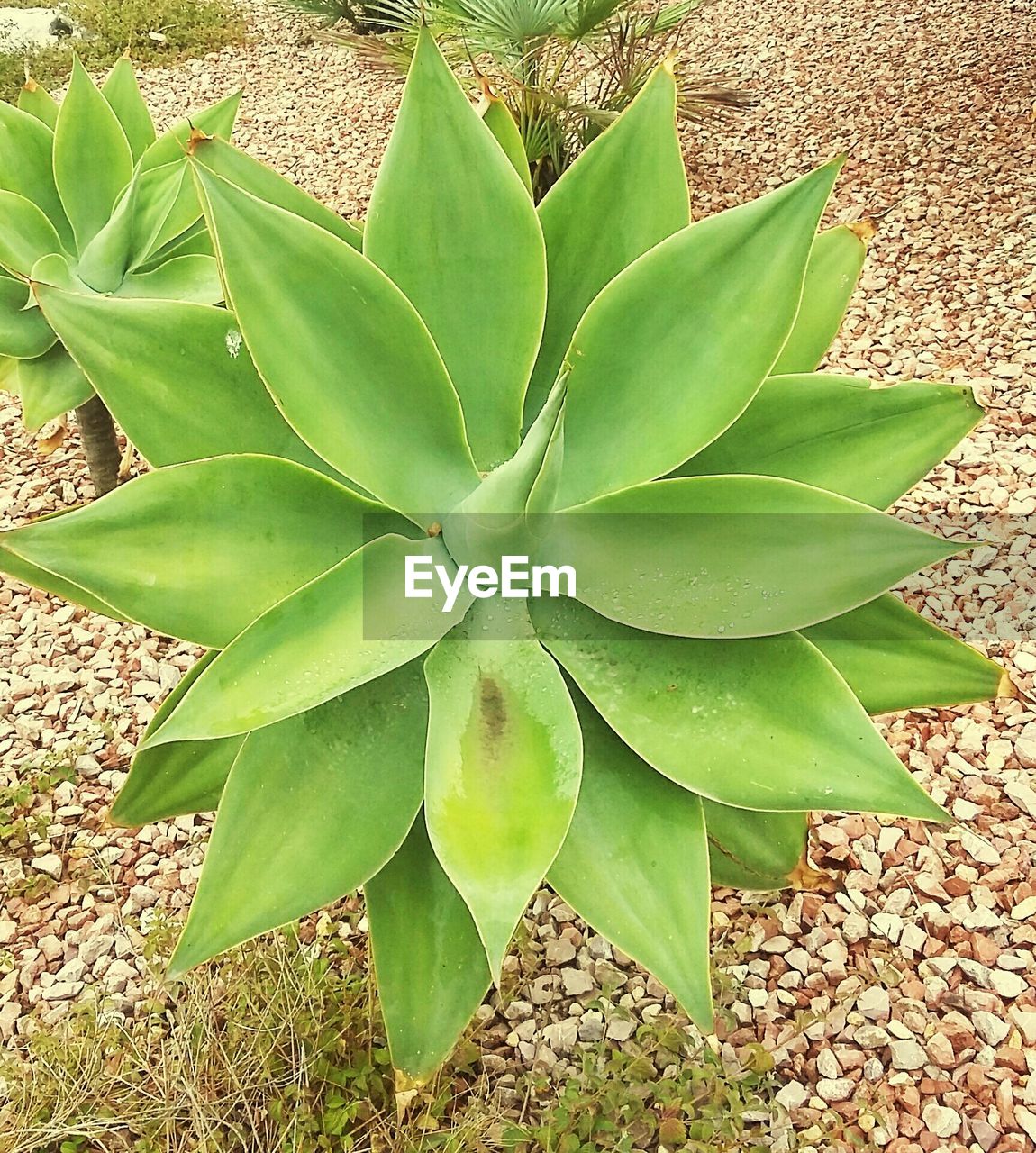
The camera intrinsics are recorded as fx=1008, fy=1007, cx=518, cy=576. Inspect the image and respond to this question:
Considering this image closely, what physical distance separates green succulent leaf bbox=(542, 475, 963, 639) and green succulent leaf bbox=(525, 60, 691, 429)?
0.32ft

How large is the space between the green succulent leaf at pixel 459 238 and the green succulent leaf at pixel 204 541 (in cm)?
17

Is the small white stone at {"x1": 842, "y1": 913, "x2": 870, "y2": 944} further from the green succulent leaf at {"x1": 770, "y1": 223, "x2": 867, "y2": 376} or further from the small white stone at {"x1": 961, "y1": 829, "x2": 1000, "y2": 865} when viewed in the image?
the green succulent leaf at {"x1": 770, "y1": 223, "x2": 867, "y2": 376}

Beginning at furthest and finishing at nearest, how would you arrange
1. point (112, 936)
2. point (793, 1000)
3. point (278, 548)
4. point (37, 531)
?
point (112, 936) < point (793, 1000) < point (278, 548) < point (37, 531)

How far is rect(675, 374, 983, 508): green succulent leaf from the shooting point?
78 centimetres

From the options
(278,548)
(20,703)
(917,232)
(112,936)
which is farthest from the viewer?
(917,232)

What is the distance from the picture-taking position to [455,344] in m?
0.85

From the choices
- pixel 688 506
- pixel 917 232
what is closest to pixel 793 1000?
pixel 688 506

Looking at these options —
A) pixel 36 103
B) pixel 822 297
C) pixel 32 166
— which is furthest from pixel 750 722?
pixel 36 103

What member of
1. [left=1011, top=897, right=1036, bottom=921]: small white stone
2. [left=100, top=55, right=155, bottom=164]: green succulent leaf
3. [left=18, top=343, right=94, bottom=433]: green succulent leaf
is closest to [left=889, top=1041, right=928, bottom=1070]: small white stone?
[left=1011, top=897, right=1036, bottom=921]: small white stone

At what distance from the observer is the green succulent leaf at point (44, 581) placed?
2.58ft

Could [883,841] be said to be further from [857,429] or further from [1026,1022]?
[857,429]

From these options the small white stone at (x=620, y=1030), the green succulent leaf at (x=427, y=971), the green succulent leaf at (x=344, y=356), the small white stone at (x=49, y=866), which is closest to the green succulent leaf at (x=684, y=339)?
the green succulent leaf at (x=344, y=356)

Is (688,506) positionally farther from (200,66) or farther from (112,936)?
(200,66)

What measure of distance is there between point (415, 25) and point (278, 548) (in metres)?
2.43
